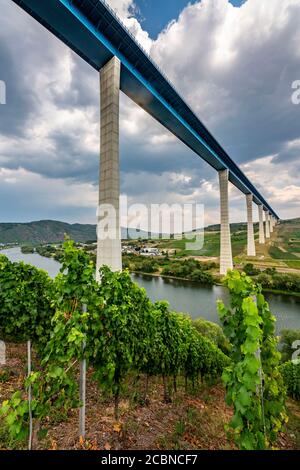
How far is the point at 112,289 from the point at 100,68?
14.5m

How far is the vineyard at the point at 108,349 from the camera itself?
213 cm

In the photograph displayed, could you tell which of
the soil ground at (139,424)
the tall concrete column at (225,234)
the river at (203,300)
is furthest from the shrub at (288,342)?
the tall concrete column at (225,234)

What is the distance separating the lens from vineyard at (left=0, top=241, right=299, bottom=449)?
2129mm

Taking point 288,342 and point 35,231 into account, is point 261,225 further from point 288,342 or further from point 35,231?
point 35,231

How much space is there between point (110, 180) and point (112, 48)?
305 inches

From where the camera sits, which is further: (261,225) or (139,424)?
(261,225)

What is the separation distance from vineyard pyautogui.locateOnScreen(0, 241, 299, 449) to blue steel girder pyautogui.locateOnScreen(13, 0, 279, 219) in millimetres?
12658

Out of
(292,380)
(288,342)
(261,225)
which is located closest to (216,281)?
(288,342)

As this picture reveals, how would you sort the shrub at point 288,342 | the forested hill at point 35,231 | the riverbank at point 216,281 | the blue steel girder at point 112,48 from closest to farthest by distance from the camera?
the blue steel girder at point 112,48
the shrub at point 288,342
the riverbank at point 216,281
the forested hill at point 35,231

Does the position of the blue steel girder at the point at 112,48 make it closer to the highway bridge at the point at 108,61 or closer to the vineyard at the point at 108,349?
the highway bridge at the point at 108,61

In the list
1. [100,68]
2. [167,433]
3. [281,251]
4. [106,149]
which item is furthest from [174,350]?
[281,251]

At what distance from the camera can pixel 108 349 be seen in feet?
9.67

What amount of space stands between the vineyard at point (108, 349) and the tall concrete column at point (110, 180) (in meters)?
Answer: 5.84

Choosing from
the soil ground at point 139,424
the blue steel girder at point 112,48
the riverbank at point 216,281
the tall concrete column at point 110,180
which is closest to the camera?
the soil ground at point 139,424
